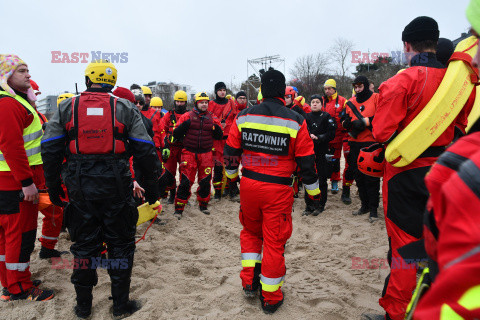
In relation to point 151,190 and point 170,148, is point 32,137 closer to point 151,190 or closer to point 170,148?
point 151,190

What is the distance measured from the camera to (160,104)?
8008 millimetres

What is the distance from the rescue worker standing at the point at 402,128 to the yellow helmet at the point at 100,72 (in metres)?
2.47

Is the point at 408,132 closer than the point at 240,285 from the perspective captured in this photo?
Yes

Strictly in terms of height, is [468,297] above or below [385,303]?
above

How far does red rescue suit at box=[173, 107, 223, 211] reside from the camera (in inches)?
227

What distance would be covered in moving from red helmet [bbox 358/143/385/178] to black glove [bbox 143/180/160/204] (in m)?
2.07

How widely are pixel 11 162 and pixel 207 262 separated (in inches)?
99.0

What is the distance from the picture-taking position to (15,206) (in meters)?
2.98

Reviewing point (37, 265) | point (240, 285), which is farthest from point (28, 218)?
point (240, 285)

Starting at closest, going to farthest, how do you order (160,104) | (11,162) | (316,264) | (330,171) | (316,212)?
(11,162), (316,264), (316,212), (330,171), (160,104)

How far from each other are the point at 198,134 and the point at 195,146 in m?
0.25

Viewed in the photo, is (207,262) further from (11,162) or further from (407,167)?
(407,167)

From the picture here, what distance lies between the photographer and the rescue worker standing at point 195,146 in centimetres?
577

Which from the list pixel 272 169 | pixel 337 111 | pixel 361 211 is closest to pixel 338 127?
pixel 337 111
